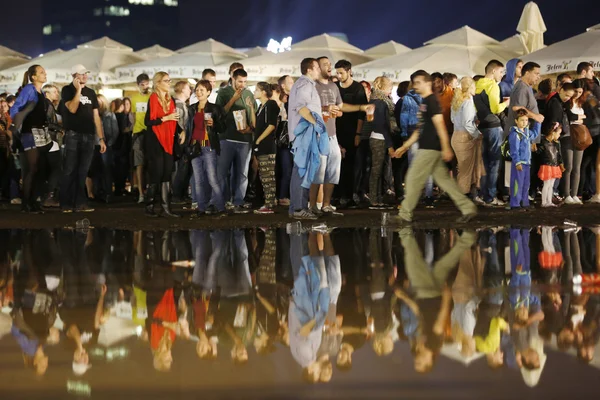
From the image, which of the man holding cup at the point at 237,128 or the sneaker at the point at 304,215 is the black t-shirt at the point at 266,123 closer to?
the man holding cup at the point at 237,128

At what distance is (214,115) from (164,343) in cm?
863

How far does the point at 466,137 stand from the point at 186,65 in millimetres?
11785

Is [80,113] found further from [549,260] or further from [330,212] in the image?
[549,260]

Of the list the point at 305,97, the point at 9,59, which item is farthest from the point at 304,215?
the point at 9,59

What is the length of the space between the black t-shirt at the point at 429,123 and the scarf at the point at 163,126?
3233 millimetres

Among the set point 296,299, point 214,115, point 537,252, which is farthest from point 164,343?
point 214,115

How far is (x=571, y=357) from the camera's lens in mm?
5164

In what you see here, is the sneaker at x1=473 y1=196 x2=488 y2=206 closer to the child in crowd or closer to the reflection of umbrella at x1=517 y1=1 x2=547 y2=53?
the child in crowd

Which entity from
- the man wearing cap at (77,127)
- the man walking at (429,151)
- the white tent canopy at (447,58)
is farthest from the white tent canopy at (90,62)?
the man walking at (429,151)

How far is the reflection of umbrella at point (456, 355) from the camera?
5105mm

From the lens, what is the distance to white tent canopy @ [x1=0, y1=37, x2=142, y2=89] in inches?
1016

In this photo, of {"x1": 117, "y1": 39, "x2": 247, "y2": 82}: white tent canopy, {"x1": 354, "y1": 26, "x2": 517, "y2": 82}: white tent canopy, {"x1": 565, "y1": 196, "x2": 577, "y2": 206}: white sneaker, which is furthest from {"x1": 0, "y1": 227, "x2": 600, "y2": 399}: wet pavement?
{"x1": 117, "y1": 39, "x2": 247, "y2": 82}: white tent canopy

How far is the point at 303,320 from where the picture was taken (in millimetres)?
6246

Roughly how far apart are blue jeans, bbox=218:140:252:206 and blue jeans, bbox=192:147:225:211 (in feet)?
0.45
